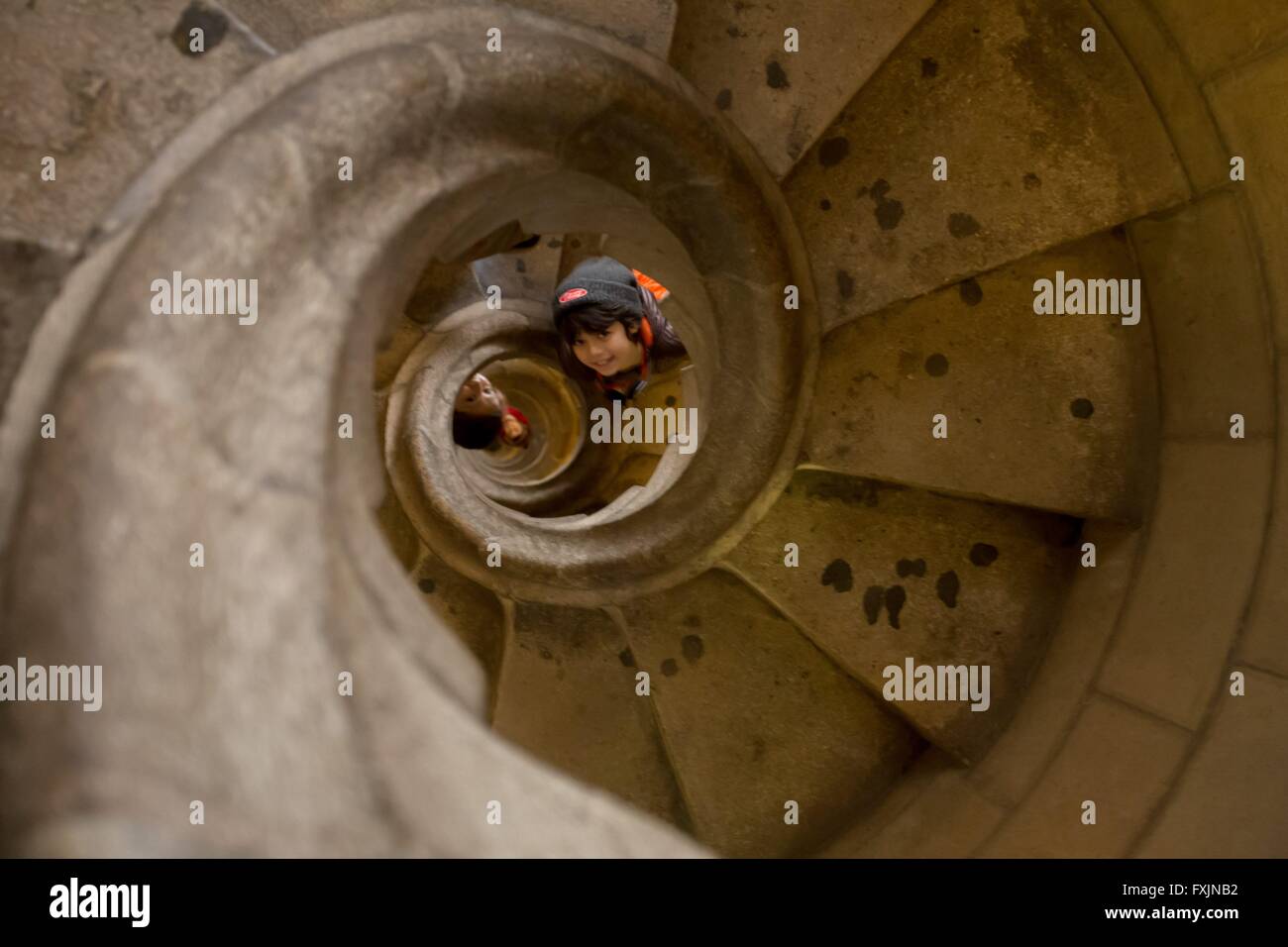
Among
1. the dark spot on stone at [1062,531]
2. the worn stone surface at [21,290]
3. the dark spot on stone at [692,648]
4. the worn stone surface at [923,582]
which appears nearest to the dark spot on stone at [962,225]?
the worn stone surface at [923,582]

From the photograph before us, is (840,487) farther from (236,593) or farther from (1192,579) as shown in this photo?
(236,593)

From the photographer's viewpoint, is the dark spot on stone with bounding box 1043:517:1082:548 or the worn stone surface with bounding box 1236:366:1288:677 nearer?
the worn stone surface with bounding box 1236:366:1288:677

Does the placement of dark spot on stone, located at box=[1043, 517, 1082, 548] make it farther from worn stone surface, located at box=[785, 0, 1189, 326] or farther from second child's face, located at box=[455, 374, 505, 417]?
second child's face, located at box=[455, 374, 505, 417]

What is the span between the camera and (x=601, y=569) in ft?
10.1

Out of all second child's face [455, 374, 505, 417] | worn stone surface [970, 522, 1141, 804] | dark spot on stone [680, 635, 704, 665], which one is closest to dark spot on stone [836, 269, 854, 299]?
worn stone surface [970, 522, 1141, 804]

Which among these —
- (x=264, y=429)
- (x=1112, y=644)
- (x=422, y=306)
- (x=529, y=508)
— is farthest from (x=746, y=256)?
(x=529, y=508)

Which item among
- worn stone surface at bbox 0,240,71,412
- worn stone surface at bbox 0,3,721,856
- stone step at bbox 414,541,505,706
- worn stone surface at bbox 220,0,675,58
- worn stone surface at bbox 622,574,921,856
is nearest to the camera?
worn stone surface at bbox 0,3,721,856

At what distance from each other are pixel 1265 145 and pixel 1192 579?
1013mm

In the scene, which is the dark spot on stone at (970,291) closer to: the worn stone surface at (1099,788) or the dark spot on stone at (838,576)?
the dark spot on stone at (838,576)

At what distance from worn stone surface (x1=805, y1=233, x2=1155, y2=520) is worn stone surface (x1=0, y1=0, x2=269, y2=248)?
1.76 metres

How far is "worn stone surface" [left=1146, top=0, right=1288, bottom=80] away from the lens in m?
2.04

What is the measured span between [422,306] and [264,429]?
11.0 ft

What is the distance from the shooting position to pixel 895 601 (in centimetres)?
279

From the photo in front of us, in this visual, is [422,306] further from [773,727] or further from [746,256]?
[773,727]
